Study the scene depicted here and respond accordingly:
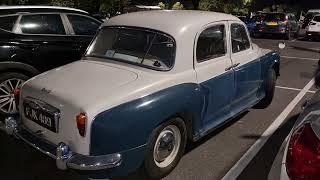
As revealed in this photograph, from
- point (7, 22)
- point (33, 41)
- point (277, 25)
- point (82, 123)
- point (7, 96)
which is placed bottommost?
point (7, 96)

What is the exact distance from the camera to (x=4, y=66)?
572 cm

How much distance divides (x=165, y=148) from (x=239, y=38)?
231 cm

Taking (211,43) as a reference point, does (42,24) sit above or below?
above

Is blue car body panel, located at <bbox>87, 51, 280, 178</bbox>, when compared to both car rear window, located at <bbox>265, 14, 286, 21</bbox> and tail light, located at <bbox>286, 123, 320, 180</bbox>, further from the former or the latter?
car rear window, located at <bbox>265, 14, 286, 21</bbox>

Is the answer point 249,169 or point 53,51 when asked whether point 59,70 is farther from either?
point 249,169

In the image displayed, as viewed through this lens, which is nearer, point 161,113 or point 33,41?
point 161,113

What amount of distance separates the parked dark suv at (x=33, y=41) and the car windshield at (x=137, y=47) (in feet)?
5.08

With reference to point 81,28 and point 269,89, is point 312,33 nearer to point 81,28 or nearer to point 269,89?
point 269,89

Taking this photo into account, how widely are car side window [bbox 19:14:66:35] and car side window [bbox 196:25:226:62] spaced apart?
2873 mm

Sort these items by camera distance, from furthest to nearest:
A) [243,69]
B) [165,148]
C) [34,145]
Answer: [243,69] → [165,148] → [34,145]

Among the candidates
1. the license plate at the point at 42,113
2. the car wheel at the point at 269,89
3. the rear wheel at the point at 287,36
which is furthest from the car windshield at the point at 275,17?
the license plate at the point at 42,113

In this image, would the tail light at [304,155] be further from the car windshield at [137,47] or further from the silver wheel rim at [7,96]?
the silver wheel rim at [7,96]

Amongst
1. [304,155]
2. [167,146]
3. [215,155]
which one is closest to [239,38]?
[215,155]

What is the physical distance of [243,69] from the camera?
5438mm
